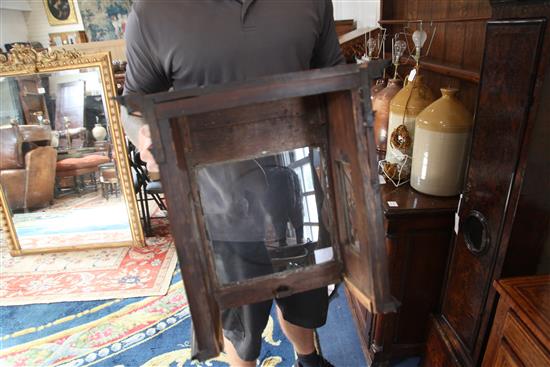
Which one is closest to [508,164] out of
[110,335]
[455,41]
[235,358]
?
[455,41]

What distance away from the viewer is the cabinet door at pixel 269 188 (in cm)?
55

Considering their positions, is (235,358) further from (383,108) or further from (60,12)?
(60,12)

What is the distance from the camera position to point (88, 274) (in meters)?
2.04

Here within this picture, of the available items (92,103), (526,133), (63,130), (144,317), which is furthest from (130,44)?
(63,130)

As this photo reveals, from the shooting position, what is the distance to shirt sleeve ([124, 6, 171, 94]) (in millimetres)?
771

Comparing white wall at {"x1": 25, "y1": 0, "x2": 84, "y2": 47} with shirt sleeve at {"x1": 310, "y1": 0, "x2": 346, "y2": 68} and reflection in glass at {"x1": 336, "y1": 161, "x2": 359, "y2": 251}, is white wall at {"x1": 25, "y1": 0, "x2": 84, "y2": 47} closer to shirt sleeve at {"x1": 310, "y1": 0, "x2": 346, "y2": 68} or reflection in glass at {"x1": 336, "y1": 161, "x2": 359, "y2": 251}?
shirt sleeve at {"x1": 310, "y1": 0, "x2": 346, "y2": 68}

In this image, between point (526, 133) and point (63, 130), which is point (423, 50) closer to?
point (526, 133)

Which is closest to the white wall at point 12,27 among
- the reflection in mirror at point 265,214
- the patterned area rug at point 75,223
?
→ the patterned area rug at point 75,223

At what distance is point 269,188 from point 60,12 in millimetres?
6742

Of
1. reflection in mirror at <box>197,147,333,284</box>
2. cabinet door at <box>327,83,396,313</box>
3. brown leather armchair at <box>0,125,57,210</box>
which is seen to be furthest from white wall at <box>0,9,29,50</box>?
cabinet door at <box>327,83,396,313</box>

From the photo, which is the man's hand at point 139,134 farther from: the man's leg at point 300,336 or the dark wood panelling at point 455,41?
the dark wood panelling at point 455,41

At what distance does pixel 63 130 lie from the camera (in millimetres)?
2119

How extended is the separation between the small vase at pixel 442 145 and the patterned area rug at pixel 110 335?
2.84 feet

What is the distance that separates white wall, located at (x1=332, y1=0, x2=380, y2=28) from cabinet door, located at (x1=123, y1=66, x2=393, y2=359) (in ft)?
4.85
